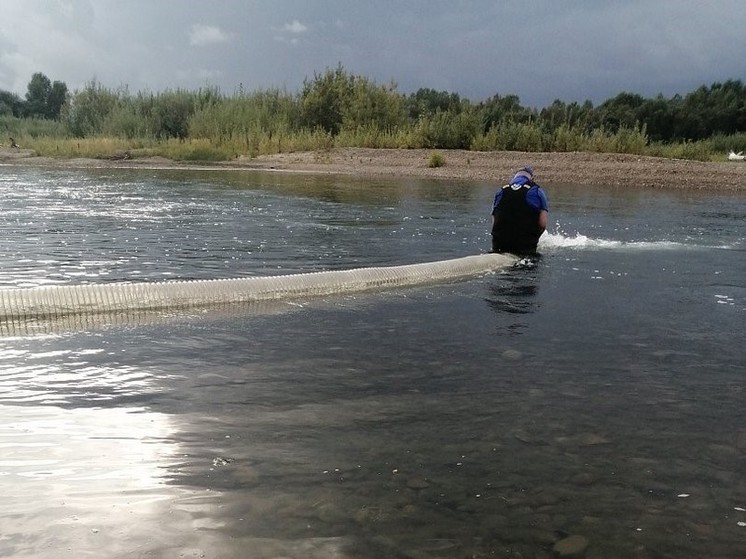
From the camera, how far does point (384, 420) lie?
3963mm

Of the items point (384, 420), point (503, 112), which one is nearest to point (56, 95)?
point (503, 112)

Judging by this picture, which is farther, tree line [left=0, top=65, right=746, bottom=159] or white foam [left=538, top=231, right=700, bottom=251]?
tree line [left=0, top=65, right=746, bottom=159]

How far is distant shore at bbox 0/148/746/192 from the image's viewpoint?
24359 mm

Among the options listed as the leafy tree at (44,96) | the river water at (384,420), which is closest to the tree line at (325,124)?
the river water at (384,420)

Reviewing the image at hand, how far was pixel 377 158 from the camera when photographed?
29.9 m

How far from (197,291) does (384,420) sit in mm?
3341

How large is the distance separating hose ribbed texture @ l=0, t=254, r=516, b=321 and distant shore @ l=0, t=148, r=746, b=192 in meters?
17.5

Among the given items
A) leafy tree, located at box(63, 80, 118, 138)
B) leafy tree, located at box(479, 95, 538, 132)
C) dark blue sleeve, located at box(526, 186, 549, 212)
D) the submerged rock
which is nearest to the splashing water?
dark blue sleeve, located at box(526, 186, 549, 212)

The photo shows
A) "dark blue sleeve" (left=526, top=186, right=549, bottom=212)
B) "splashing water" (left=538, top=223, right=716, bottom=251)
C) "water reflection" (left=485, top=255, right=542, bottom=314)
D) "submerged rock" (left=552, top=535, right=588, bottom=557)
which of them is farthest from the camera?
"splashing water" (left=538, top=223, right=716, bottom=251)

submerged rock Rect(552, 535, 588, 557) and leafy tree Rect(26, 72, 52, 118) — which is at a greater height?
leafy tree Rect(26, 72, 52, 118)

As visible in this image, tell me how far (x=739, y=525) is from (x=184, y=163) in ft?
102

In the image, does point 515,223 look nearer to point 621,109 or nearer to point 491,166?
point 491,166

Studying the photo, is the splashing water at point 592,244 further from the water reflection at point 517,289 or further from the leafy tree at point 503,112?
the leafy tree at point 503,112

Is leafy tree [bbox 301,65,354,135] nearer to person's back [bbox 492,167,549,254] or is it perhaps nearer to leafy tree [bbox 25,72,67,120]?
person's back [bbox 492,167,549,254]
